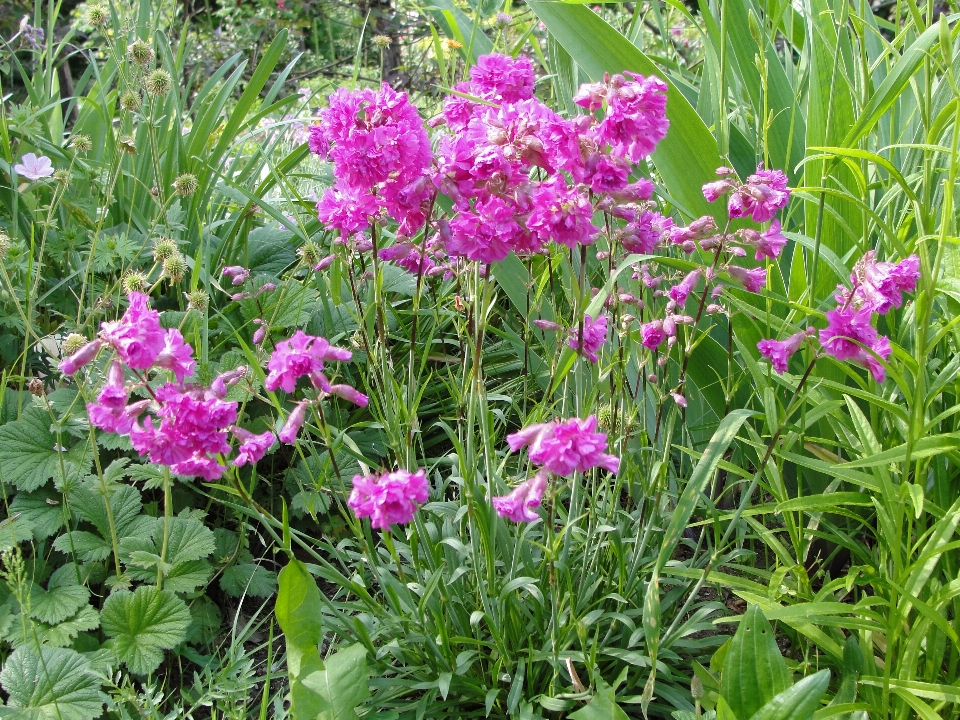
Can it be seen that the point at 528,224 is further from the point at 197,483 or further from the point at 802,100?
the point at 802,100

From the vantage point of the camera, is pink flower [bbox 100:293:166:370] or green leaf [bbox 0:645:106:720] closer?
pink flower [bbox 100:293:166:370]

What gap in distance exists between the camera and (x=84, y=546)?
1.72 m

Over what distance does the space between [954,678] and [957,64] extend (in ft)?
4.02

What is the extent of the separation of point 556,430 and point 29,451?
1416mm

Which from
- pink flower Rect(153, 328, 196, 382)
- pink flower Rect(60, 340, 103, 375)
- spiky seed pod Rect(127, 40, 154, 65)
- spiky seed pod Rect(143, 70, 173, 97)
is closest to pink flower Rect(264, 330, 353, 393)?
pink flower Rect(153, 328, 196, 382)

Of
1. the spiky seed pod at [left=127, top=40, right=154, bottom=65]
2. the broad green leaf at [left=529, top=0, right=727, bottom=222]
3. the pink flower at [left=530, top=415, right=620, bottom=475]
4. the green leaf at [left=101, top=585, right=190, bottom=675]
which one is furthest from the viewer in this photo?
the spiky seed pod at [left=127, top=40, right=154, bottom=65]

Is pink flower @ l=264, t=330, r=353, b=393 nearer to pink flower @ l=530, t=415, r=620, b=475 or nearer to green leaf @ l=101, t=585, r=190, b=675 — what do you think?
pink flower @ l=530, t=415, r=620, b=475

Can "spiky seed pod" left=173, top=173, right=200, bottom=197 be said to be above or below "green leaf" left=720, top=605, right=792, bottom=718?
above

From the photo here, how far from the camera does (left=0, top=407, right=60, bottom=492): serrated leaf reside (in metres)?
1.77

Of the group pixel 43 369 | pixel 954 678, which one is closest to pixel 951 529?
pixel 954 678

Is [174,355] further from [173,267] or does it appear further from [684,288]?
[684,288]

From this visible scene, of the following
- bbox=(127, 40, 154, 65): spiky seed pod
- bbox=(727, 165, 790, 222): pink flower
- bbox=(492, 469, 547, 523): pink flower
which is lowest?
bbox=(492, 469, 547, 523): pink flower

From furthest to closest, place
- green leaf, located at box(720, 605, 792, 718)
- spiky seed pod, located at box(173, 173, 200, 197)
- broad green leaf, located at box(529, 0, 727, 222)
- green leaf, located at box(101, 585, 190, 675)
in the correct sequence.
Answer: spiky seed pod, located at box(173, 173, 200, 197), broad green leaf, located at box(529, 0, 727, 222), green leaf, located at box(101, 585, 190, 675), green leaf, located at box(720, 605, 792, 718)

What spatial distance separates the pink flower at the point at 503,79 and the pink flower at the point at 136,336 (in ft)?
2.26
